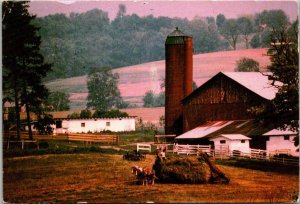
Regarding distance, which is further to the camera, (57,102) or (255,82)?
(255,82)

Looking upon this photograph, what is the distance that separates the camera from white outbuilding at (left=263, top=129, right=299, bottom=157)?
1348 inches

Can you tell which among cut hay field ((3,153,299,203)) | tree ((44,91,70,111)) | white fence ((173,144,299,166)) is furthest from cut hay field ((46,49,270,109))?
white fence ((173,144,299,166))

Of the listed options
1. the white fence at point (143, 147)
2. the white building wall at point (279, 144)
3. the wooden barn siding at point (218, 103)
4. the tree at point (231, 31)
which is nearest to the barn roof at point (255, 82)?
the wooden barn siding at point (218, 103)

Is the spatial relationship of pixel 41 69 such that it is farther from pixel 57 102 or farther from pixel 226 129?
pixel 226 129

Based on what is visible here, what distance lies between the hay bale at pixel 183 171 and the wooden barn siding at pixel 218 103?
36.8ft

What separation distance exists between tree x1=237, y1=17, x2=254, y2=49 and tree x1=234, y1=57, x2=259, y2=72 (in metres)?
2.14

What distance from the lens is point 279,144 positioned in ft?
115

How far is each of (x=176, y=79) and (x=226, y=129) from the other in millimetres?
9016

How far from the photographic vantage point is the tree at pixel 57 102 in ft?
98.0

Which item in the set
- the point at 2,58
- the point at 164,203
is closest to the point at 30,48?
the point at 2,58

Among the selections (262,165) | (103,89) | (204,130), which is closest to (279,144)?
(262,165)

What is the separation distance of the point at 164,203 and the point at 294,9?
34.6 feet

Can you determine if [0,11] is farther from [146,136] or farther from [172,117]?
[172,117]

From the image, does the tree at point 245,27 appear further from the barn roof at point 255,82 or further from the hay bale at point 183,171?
the hay bale at point 183,171
